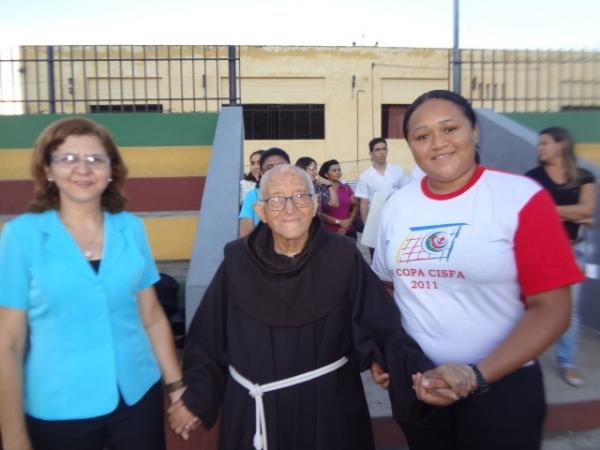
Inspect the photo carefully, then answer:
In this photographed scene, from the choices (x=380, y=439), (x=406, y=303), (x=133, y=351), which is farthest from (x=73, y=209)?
(x=380, y=439)

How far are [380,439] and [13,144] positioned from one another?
6175mm

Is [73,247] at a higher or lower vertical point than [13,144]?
lower

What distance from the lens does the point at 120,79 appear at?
8.34m

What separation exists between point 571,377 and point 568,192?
130cm

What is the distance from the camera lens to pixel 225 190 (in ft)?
15.1

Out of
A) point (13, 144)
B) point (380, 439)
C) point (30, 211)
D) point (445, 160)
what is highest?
point (13, 144)

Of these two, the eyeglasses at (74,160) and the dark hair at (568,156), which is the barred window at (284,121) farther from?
the eyeglasses at (74,160)

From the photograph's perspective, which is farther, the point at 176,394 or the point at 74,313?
the point at 176,394

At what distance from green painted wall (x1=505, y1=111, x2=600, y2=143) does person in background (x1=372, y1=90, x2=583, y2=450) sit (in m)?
6.63

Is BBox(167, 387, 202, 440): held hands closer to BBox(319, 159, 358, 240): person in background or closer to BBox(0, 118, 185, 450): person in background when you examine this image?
BBox(0, 118, 185, 450): person in background

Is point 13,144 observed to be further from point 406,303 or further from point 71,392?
point 406,303

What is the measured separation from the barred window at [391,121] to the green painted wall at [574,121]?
1612cm

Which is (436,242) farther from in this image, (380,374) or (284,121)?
(284,121)

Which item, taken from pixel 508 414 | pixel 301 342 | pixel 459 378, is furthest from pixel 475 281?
pixel 301 342
